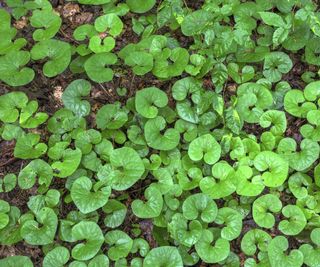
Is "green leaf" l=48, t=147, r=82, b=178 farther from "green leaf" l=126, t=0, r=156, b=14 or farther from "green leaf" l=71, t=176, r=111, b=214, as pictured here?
"green leaf" l=126, t=0, r=156, b=14

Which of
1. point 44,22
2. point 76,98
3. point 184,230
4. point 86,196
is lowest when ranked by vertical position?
point 184,230

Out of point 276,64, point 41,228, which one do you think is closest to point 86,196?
point 41,228

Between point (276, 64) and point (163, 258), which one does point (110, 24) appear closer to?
point (276, 64)

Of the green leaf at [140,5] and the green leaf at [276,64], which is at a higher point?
the green leaf at [140,5]

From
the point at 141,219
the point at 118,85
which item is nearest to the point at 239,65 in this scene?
the point at 118,85

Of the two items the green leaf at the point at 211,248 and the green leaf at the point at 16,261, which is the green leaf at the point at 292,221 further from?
the green leaf at the point at 16,261

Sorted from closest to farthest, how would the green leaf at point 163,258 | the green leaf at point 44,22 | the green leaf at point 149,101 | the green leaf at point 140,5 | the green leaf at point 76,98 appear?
the green leaf at point 163,258, the green leaf at point 149,101, the green leaf at point 76,98, the green leaf at point 44,22, the green leaf at point 140,5

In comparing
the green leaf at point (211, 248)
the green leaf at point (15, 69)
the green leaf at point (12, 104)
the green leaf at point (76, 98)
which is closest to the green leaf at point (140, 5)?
the green leaf at point (76, 98)

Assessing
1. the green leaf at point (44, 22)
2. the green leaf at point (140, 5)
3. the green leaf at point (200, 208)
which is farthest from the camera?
the green leaf at point (140, 5)

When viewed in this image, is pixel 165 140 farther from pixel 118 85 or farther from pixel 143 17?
pixel 143 17
